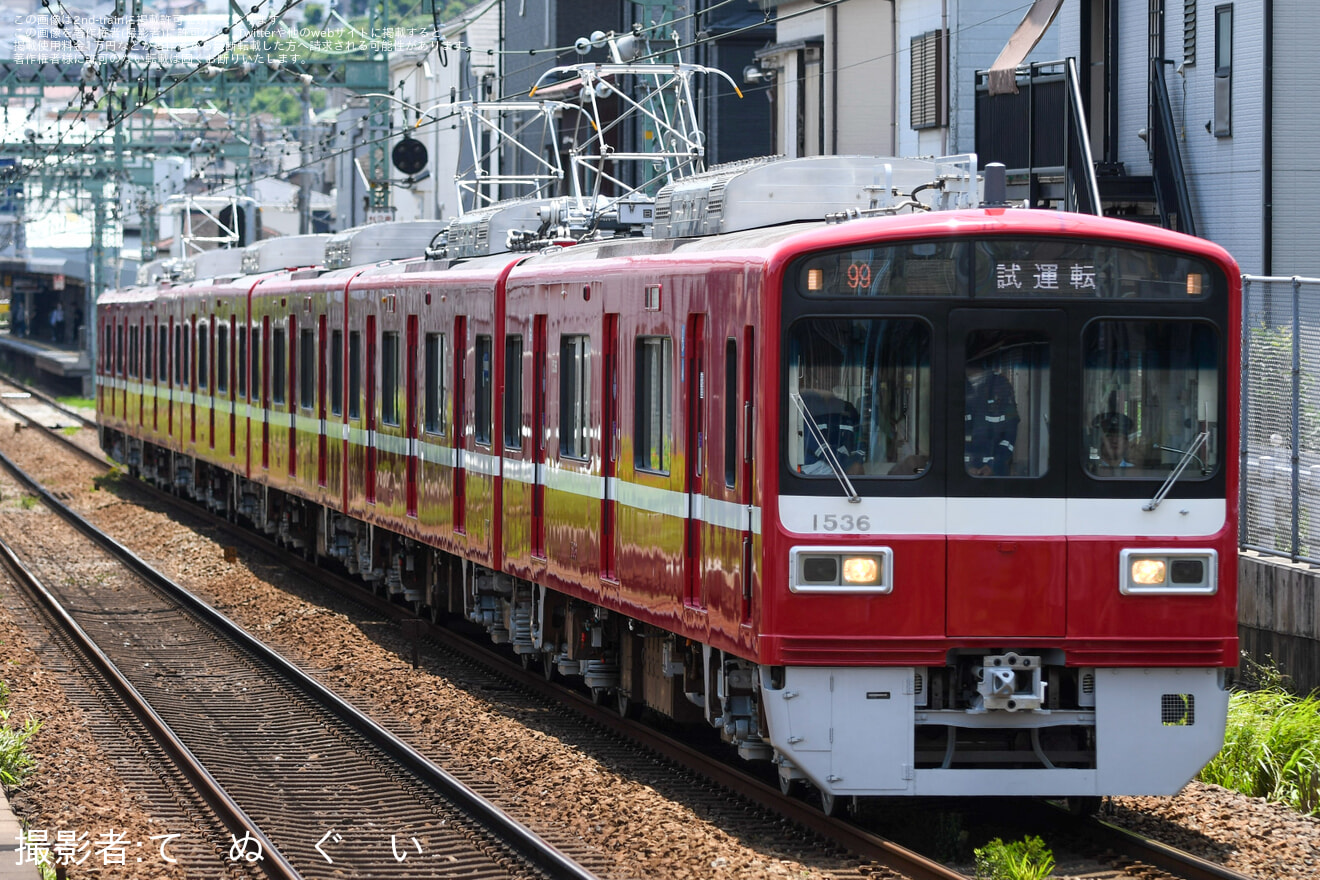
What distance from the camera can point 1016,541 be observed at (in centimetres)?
855

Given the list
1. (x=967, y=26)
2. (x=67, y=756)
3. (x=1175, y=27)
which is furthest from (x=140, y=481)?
(x=67, y=756)

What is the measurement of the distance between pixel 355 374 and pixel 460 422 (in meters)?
3.74

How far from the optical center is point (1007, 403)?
8.66 m

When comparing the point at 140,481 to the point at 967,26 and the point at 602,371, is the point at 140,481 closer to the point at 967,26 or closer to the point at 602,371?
the point at 967,26

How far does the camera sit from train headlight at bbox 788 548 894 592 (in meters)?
8.49

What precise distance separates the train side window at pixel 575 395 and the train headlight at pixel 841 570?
316cm

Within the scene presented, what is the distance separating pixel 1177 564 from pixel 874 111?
55.9 feet

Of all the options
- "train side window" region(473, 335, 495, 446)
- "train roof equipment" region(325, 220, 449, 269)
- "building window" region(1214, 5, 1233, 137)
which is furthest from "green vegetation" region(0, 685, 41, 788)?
"building window" region(1214, 5, 1233, 137)

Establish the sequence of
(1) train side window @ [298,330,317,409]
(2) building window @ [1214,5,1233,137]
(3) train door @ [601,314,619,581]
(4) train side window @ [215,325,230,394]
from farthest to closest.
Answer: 1. (4) train side window @ [215,325,230,394]
2. (1) train side window @ [298,330,317,409]
3. (2) building window @ [1214,5,1233,137]
4. (3) train door @ [601,314,619,581]

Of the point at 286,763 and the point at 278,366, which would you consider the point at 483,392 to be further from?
the point at 278,366

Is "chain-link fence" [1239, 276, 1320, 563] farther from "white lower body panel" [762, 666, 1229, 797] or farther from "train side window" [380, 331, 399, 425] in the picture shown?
"train side window" [380, 331, 399, 425]

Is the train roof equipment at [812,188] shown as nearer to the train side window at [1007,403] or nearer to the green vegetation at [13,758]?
the train side window at [1007,403]

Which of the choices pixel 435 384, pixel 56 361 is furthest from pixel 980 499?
pixel 56 361

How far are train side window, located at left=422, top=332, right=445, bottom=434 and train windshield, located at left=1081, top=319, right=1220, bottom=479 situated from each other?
714 centimetres
